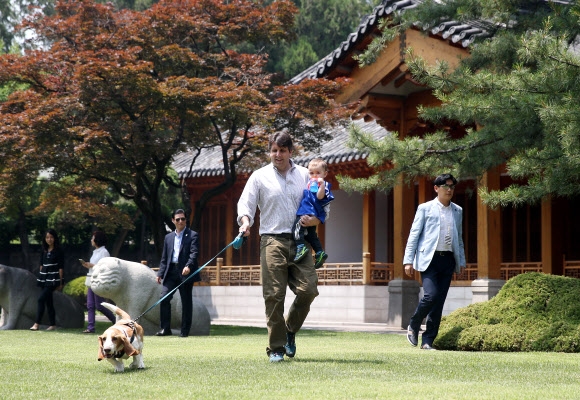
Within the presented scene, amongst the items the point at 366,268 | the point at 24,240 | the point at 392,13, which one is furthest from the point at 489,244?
the point at 24,240

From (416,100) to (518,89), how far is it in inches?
303

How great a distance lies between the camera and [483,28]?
1375 cm

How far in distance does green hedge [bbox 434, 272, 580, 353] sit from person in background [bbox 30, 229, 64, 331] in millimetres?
7043

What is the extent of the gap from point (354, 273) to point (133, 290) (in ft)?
27.4

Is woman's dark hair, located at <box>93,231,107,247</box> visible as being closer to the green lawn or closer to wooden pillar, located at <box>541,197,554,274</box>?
the green lawn

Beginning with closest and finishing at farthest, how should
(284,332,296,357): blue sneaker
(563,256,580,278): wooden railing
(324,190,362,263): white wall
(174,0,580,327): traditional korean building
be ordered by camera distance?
1. (284,332,296,357): blue sneaker
2. (174,0,580,327): traditional korean building
3. (563,256,580,278): wooden railing
4. (324,190,362,263): white wall

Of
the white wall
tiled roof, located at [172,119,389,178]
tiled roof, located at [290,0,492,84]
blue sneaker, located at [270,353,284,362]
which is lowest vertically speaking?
blue sneaker, located at [270,353,284,362]

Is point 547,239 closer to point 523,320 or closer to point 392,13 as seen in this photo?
point 392,13

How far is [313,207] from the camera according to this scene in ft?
26.5

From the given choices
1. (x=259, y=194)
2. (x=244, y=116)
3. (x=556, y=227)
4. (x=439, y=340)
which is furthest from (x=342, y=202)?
(x=259, y=194)

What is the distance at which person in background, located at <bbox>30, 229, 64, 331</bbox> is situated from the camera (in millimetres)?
15297

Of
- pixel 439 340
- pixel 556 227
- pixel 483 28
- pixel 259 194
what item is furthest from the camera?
pixel 556 227

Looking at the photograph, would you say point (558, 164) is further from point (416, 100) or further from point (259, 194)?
point (416, 100)

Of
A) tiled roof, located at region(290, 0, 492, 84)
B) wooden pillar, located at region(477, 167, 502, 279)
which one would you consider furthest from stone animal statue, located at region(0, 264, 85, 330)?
wooden pillar, located at region(477, 167, 502, 279)
